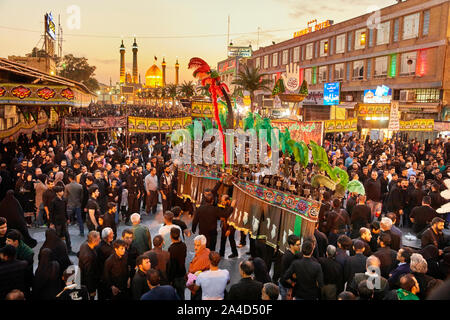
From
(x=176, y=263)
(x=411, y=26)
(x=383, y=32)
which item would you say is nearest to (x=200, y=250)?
(x=176, y=263)

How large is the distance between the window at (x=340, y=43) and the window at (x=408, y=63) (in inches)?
378

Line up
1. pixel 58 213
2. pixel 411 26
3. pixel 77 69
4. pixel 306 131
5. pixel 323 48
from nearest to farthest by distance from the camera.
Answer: pixel 58 213 < pixel 306 131 < pixel 411 26 < pixel 323 48 < pixel 77 69

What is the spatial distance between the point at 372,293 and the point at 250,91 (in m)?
39.6

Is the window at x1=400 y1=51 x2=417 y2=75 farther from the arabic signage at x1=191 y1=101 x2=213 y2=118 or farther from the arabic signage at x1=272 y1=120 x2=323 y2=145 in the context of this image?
the arabic signage at x1=272 y1=120 x2=323 y2=145

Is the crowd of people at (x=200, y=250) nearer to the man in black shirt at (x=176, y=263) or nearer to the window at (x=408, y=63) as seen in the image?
the man in black shirt at (x=176, y=263)

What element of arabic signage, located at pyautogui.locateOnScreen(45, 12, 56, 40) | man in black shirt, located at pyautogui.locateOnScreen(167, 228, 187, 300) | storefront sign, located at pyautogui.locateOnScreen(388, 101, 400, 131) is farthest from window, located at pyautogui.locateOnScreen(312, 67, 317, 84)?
man in black shirt, located at pyautogui.locateOnScreen(167, 228, 187, 300)

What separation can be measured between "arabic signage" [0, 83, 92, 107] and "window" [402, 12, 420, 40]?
31612 millimetres

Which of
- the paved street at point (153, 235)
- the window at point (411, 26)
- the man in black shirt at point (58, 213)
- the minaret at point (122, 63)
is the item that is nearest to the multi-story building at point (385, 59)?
the window at point (411, 26)

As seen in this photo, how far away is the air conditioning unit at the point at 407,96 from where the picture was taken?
3469 centimetres

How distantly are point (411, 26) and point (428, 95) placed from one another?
7103 millimetres

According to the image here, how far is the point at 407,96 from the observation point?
35.1 metres

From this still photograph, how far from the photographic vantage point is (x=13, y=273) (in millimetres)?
4734

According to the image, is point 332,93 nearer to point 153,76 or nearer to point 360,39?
point 360,39

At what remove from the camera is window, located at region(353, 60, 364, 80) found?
41656mm
